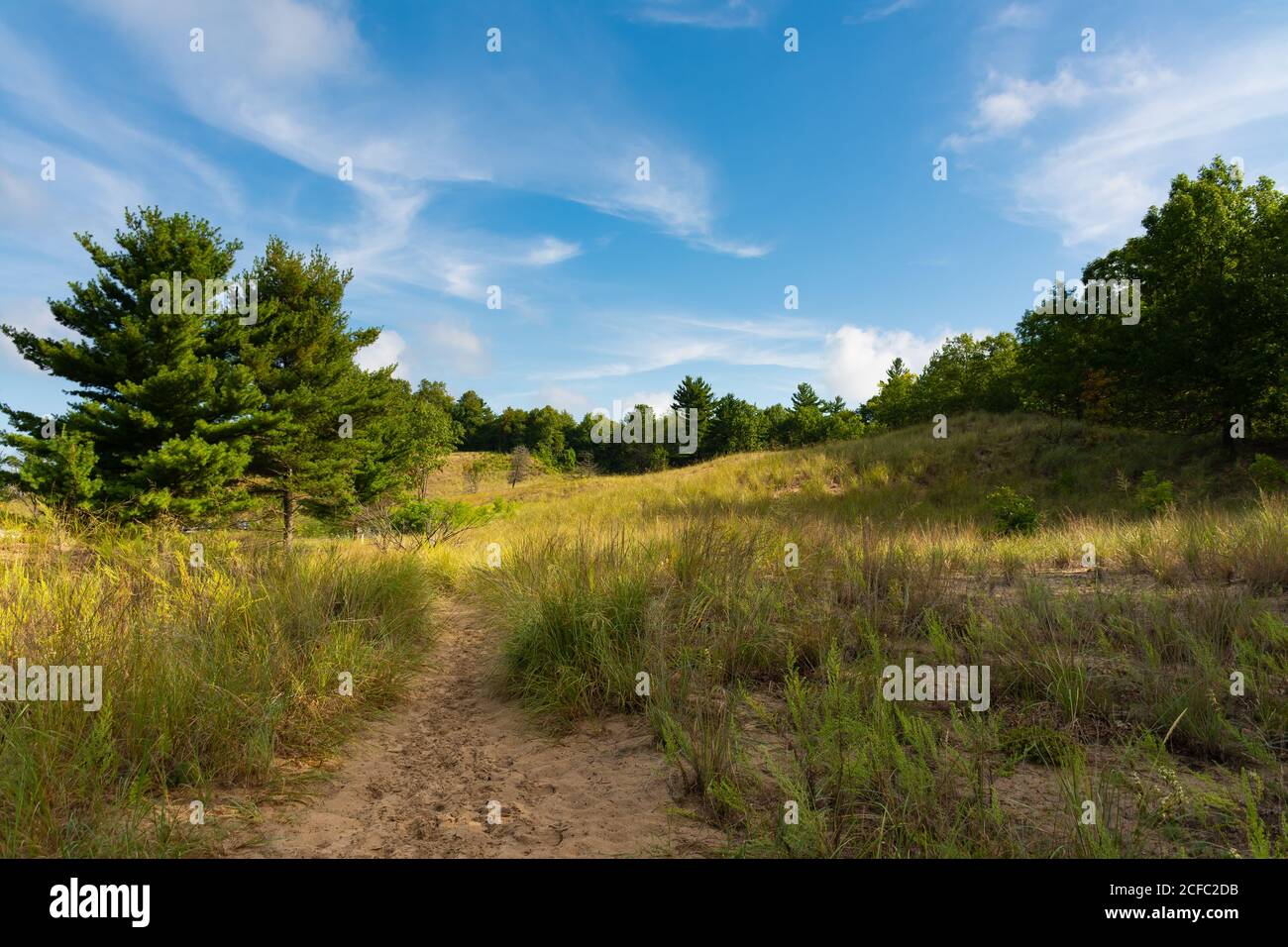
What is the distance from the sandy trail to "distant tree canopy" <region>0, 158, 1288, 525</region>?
1273 centimetres

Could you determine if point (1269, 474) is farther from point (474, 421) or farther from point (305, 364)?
point (474, 421)

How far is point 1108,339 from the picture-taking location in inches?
937

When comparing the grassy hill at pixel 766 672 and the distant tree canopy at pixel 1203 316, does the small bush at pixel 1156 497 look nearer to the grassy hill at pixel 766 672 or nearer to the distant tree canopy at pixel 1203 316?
the grassy hill at pixel 766 672

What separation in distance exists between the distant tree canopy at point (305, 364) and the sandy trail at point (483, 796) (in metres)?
12.7

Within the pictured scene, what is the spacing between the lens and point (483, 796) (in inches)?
116

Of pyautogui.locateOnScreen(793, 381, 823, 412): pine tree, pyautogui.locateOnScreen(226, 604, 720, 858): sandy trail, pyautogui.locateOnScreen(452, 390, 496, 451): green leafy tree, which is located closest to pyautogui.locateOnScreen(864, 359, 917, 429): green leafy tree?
pyautogui.locateOnScreen(793, 381, 823, 412): pine tree

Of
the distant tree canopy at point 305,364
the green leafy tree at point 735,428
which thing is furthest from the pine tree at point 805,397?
the distant tree canopy at point 305,364

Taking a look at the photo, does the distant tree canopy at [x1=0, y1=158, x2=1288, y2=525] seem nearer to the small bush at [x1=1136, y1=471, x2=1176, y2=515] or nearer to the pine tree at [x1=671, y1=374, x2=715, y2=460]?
the small bush at [x1=1136, y1=471, x2=1176, y2=515]

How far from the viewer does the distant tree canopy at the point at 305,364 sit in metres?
17.6

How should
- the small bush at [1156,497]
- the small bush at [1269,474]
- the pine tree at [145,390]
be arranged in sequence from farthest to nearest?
the pine tree at [145,390] < the small bush at [1269,474] < the small bush at [1156,497]

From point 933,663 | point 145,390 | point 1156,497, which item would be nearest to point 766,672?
point 933,663
